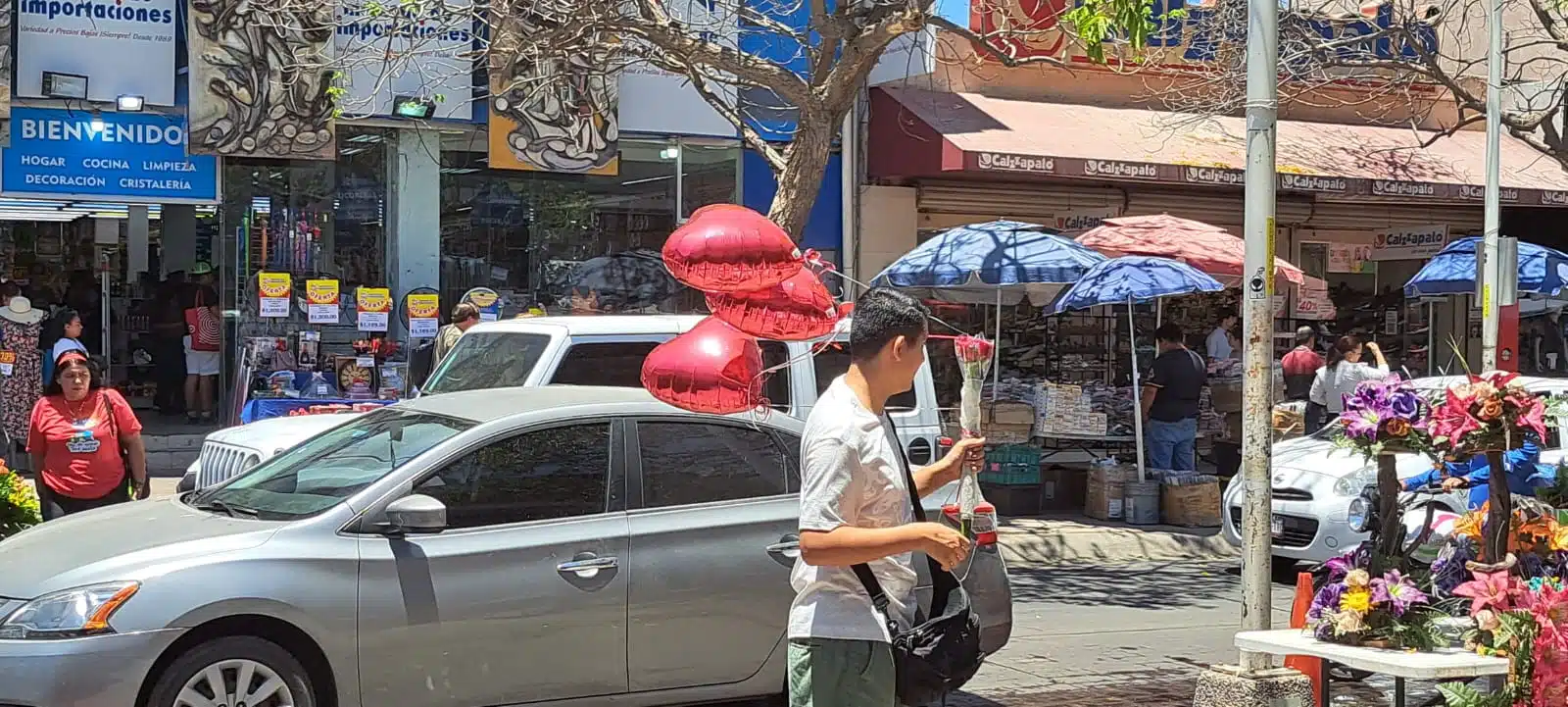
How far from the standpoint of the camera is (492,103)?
623 inches

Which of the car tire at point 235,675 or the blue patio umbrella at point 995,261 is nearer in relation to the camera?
the car tire at point 235,675

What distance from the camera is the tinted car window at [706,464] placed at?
265 inches

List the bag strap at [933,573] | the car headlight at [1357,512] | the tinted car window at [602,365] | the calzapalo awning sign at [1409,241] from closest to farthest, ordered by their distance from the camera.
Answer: the bag strap at [933,573] < the tinted car window at [602,365] < the car headlight at [1357,512] < the calzapalo awning sign at [1409,241]

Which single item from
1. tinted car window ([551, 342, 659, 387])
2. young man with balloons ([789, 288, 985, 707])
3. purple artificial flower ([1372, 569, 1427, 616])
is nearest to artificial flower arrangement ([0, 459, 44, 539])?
tinted car window ([551, 342, 659, 387])

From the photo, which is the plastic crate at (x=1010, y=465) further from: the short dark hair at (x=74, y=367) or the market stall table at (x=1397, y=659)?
the market stall table at (x=1397, y=659)

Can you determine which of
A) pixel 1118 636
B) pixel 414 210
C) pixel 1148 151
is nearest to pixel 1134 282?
pixel 1118 636

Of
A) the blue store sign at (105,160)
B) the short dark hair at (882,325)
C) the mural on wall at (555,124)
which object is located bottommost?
the short dark hair at (882,325)

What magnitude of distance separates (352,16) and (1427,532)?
12275 mm

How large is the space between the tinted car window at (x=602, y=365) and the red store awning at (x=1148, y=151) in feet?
24.6

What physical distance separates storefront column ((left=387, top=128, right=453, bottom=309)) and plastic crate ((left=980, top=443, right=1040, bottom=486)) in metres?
6.03

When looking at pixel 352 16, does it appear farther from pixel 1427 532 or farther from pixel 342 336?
pixel 1427 532

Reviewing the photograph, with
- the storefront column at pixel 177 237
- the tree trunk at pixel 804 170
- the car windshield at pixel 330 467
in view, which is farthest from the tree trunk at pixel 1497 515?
the storefront column at pixel 177 237

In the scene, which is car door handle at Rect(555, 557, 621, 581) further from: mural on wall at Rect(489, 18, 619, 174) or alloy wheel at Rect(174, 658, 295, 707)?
mural on wall at Rect(489, 18, 619, 174)

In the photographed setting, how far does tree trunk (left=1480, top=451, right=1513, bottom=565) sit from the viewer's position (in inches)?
213
